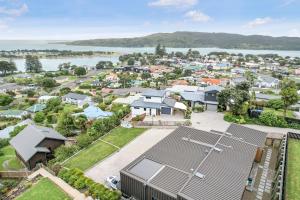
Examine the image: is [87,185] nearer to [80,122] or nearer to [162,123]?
[162,123]

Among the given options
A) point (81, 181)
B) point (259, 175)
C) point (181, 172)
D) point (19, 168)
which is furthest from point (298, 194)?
point (19, 168)

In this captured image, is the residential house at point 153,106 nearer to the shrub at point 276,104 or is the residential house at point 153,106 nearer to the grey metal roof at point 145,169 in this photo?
the grey metal roof at point 145,169

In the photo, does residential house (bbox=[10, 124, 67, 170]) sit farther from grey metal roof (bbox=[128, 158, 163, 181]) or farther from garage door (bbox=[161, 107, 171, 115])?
garage door (bbox=[161, 107, 171, 115])

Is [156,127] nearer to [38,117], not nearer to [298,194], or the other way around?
[298,194]

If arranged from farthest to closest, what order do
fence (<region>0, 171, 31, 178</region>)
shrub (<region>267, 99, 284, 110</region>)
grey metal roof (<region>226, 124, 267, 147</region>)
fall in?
shrub (<region>267, 99, 284, 110</region>) → grey metal roof (<region>226, 124, 267, 147</region>) → fence (<region>0, 171, 31, 178</region>)

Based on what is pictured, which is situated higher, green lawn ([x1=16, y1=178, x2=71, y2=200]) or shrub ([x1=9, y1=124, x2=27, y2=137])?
green lawn ([x1=16, y1=178, x2=71, y2=200])

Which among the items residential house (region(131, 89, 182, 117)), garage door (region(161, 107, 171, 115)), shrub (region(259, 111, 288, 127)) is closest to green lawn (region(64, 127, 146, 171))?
residential house (region(131, 89, 182, 117))
